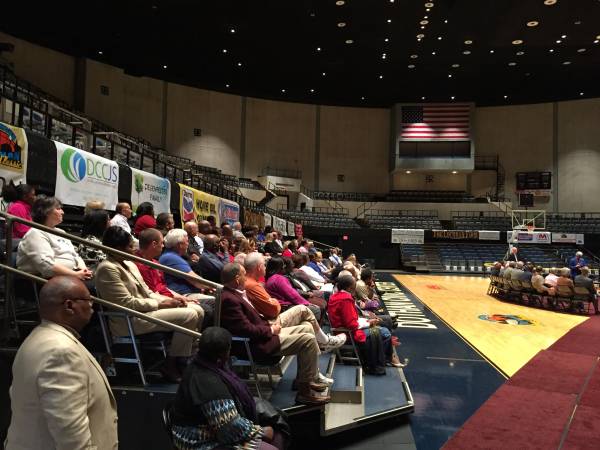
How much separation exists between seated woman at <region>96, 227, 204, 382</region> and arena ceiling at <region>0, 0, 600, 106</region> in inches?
552

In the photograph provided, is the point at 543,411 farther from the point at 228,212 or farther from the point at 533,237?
the point at 533,237

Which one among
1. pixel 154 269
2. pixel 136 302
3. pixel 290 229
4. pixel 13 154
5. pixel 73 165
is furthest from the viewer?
pixel 290 229

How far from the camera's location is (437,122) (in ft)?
82.6

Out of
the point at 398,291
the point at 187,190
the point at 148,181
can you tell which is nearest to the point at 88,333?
the point at 148,181

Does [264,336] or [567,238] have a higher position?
[567,238]

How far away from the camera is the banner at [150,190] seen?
7.29 meters

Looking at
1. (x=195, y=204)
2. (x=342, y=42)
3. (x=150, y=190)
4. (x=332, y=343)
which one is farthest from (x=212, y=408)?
(x=342, y=42)

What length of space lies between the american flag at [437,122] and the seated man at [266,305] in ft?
75.3

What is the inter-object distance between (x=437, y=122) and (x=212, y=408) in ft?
83.9

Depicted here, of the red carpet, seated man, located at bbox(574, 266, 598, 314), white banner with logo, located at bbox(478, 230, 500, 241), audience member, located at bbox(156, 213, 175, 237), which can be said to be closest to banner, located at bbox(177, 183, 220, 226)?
audience member, located at bbox(156, 213, 175, 237)

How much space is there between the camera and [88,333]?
9.30 feet

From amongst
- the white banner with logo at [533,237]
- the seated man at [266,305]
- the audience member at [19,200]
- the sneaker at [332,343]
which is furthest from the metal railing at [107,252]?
the white banner with logo at [533,237]

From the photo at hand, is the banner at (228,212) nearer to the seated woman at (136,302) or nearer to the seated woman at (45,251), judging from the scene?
the seated woman at (45,251)

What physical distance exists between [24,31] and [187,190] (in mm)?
11965
